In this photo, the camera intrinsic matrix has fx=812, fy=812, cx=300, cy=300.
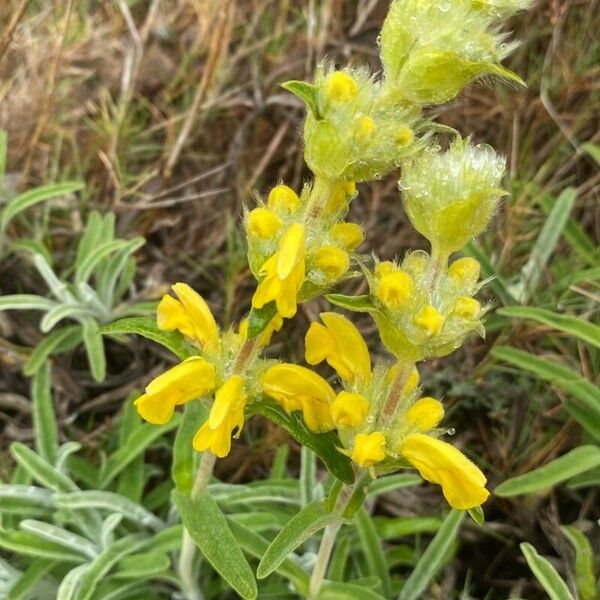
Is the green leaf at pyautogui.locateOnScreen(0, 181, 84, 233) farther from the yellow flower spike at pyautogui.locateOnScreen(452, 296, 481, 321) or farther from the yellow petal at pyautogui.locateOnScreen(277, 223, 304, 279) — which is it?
the yellow flower spike at pyautogui.locateOnScreen(452, 296, 481, 321)

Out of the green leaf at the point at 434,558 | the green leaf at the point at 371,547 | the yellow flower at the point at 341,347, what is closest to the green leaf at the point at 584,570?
the green leaf at the point at 434,558

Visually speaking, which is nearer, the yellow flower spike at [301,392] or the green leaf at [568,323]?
the yellow flower spike at [301,392]

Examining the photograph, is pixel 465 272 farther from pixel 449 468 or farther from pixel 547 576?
pixel 547 576

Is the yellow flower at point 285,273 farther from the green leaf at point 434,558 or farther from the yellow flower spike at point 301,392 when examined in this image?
the green leaf at point 434,558

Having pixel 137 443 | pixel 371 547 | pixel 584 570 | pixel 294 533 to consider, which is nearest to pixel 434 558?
pixel 371 547

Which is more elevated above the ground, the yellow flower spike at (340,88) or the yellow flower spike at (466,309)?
the yellow flower spike at (340,88)

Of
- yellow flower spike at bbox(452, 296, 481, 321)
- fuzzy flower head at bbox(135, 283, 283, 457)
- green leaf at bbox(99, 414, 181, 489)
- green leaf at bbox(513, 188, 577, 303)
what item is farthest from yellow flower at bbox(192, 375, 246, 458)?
green leaf at bbox(513, 188, 577, 303)
